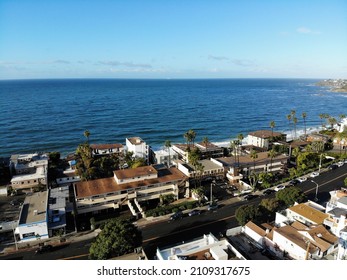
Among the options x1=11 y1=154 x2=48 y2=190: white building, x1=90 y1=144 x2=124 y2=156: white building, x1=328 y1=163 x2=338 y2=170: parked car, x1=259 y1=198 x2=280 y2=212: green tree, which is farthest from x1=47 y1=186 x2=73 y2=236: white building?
x1=328 y1=163 x2=338 y2=170: parked car

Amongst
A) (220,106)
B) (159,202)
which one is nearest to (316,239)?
(159,202)

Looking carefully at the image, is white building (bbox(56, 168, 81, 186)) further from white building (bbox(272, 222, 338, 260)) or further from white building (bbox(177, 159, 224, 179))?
white building (bbox(272, 222, 338, 260))

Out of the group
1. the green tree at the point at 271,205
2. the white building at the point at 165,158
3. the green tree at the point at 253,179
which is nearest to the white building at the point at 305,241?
the green tree at the point at 271,205

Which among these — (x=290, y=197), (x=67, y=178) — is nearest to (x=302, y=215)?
(x=290, y=197)

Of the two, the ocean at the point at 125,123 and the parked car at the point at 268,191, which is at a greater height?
the ocean at the point at 125,123

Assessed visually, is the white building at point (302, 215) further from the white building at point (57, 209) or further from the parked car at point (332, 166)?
the white building at point (57, 209)

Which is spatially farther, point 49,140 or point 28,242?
point 49,140

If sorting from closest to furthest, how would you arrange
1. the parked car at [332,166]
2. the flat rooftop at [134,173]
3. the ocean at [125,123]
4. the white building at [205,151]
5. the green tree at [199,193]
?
the green tree at [199,193] → the flat rooftop at [134,173] → the parked car at [332,166] → the white building at [205,151] → the ocean at [125,123]
